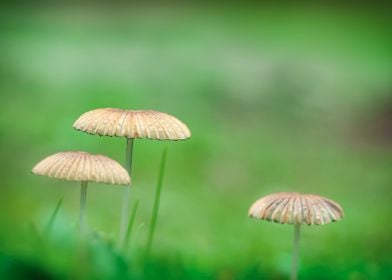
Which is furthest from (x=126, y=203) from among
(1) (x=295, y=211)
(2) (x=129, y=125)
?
(1) (x=295, y=211)

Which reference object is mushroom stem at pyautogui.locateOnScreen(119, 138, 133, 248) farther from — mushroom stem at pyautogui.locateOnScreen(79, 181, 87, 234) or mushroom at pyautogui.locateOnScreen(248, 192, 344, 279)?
mushroom at pyautogui.locateOnScreen(248, 192, 344, 279)

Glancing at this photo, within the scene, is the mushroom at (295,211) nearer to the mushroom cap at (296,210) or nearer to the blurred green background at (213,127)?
the mushroom cap at (296,210)

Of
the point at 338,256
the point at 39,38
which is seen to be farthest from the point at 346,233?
the point at 39,38

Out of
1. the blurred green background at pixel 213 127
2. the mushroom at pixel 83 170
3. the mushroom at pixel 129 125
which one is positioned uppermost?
the mushroom at pixel 129 125

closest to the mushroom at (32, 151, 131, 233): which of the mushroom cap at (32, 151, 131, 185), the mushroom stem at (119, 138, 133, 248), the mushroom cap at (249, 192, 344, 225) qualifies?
the mushroom cap at (32, 151, 131, 185)

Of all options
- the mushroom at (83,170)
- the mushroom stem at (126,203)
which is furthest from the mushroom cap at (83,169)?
the mushroom stem at (126,203)

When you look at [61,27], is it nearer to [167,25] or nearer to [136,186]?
[167,25]
